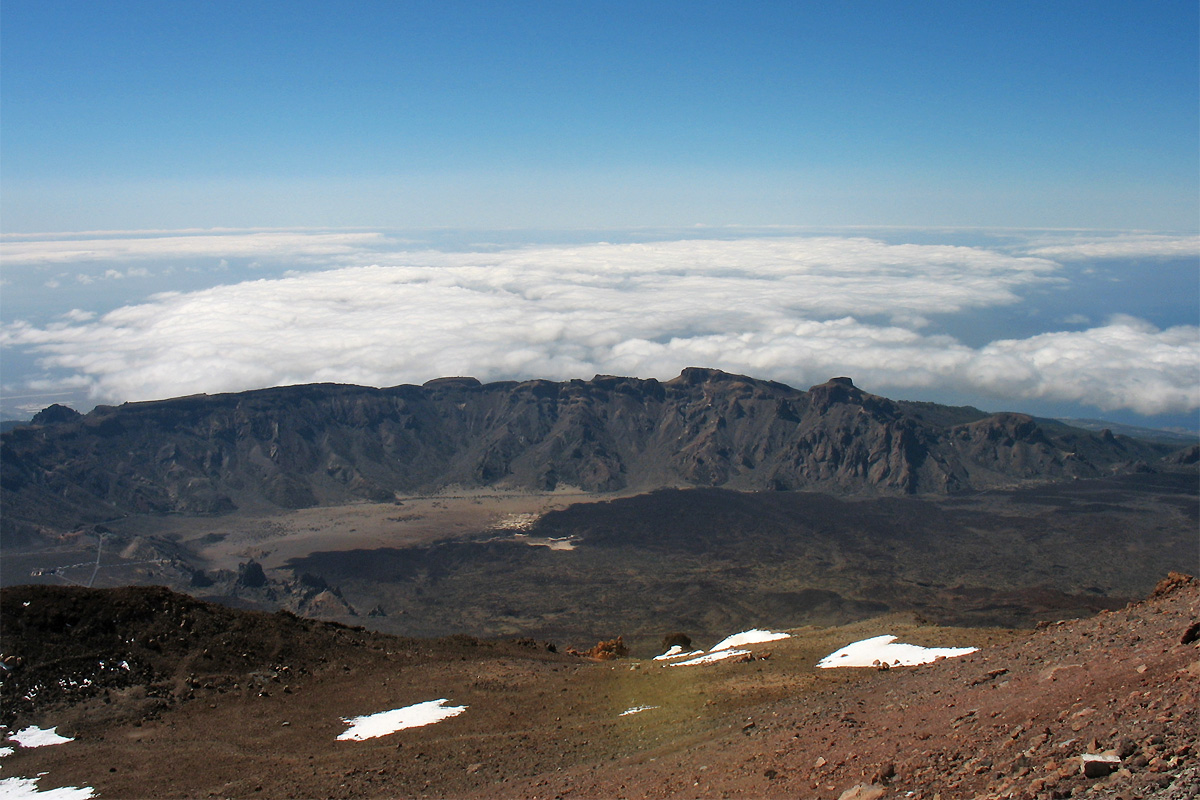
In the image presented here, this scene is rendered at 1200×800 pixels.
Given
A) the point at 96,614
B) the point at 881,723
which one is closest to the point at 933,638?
the point at 881,723

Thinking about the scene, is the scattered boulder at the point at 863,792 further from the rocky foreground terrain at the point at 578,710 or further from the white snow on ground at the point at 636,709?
the white snow on ground at the point at 636,709

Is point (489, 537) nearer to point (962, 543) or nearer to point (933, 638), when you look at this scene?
point (962, 543)

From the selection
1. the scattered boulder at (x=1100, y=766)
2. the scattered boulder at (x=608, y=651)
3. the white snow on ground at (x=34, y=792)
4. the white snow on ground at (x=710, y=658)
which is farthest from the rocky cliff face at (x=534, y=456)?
the scattered boulder at (x=1100, y=766)

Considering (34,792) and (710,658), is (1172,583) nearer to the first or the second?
(710,658)

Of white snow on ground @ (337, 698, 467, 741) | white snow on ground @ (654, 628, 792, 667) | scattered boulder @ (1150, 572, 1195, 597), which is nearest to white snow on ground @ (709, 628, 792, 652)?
white snow on ground @ (654, 628, 792, 667)

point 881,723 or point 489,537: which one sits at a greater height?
point 881,723

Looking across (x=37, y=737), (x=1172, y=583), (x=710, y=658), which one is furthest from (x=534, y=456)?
(x=1172, y=583)

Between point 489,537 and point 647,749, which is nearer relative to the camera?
point 647,749
